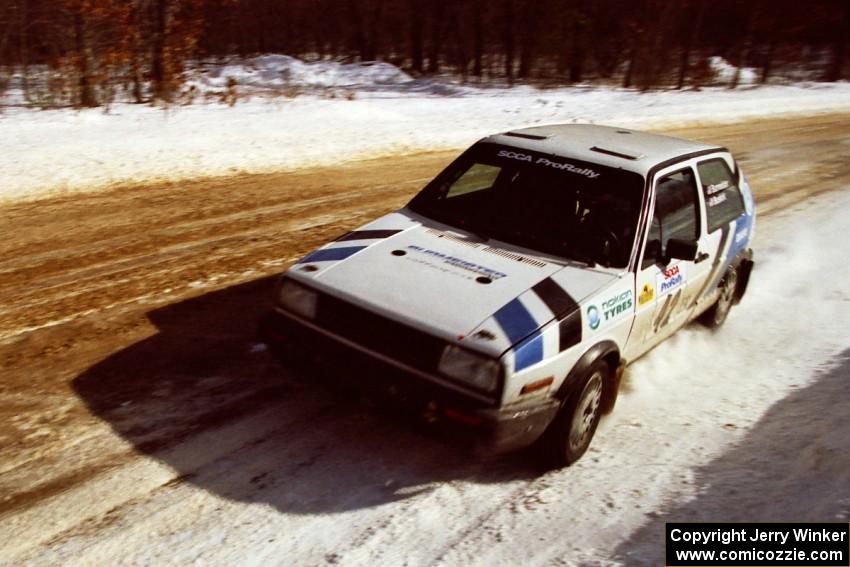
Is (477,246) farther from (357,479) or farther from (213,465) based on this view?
(213,465)

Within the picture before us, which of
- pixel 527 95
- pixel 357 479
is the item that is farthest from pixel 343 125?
pixel 357 479

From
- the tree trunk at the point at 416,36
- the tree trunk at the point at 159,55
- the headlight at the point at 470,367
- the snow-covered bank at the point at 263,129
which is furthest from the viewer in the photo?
the tree trunk at the point at 416,36

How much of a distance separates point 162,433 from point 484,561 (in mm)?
2072

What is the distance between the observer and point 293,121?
14156 mm

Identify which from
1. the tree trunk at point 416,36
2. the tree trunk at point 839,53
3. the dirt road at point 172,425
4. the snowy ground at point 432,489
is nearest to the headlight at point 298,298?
the dirt road at point 172,425

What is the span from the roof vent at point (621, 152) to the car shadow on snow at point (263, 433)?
2173mm

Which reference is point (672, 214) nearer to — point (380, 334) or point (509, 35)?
point (380, 334)

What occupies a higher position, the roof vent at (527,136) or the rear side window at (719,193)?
the roof vent at (527,136)

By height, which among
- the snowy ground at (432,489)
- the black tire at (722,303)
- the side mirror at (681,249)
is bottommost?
the snowy ground at (432,489)

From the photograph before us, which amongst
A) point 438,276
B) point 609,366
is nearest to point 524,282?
point 438,276

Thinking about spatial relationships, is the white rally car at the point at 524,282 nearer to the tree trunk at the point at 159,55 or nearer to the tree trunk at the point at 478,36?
the tree trunk at the point at 159,55

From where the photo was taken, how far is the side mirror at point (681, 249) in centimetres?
482

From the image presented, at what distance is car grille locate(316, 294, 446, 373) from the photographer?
404cm

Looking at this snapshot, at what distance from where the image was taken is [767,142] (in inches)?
656
